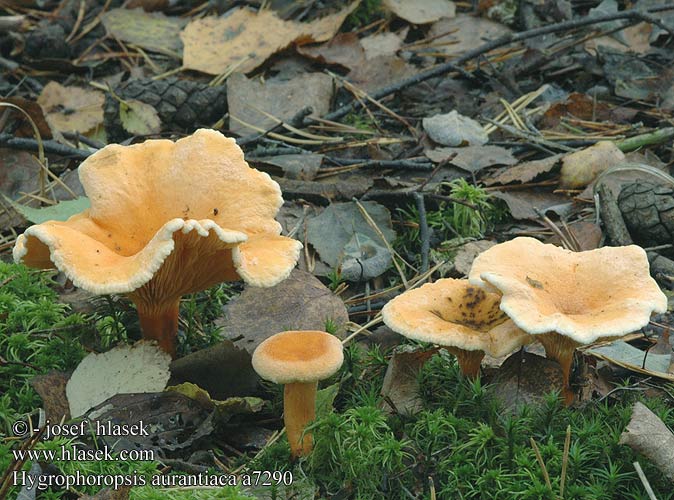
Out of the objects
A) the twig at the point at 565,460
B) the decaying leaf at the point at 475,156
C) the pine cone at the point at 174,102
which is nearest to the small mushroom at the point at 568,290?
the twig at the point at 565,460

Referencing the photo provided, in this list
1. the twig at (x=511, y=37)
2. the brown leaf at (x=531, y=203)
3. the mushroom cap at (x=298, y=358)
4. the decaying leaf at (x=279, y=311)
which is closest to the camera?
the mushroom cap at (x=298, y=358)

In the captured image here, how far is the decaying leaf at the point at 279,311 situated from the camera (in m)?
3.51

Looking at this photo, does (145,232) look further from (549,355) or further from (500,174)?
(500,174)

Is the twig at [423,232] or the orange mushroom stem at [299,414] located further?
the twig at [423,232]

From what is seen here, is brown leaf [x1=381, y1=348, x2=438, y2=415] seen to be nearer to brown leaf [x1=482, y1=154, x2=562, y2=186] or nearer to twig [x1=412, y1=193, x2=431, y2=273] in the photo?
twig [x1=412, y1=193, x2=431, y2=273]

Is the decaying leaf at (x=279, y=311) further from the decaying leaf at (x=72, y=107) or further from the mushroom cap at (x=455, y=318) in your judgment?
the decaying leaf at (x=72, y=107)

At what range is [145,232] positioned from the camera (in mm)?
3148

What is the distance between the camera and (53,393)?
3082 mm

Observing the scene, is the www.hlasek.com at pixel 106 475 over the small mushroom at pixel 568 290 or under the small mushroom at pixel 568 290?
under

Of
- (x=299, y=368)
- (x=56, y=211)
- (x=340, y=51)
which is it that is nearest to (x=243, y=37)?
(x=340, y=51)

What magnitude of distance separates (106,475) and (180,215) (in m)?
1.07

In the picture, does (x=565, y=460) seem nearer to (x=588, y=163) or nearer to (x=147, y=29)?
(x=588, y=163)

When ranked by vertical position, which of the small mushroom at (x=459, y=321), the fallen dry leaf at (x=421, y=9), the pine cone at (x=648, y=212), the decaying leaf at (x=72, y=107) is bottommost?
the decaying leaf at (x=72, y=107)

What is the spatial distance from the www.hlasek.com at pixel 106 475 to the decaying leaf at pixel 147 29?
4.36m
